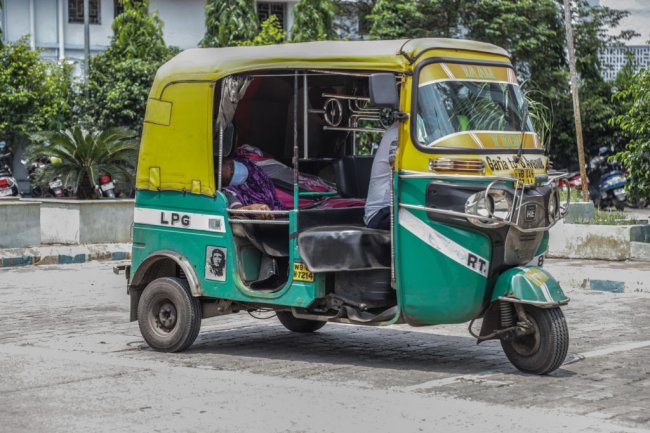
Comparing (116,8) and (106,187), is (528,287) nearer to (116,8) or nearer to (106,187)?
(106,187)

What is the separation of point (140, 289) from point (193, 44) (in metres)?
34.5

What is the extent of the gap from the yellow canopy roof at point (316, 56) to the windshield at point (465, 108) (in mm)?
280

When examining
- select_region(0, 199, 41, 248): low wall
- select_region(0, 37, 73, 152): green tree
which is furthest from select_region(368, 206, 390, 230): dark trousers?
select_region(0, 37, 73, 152): green tree

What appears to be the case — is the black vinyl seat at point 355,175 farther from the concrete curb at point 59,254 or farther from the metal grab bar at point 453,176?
the concrete curb at point 59,254

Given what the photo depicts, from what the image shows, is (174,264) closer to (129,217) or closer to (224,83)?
(224,83)

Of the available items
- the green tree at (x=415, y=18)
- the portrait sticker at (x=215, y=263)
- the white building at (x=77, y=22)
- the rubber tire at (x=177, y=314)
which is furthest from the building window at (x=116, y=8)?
the portrait sticker at (x=215, y=263)

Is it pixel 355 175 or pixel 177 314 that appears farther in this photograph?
pixel 355 175

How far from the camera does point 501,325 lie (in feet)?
28.7

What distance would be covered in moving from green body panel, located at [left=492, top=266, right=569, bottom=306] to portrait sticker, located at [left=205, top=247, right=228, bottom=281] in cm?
222

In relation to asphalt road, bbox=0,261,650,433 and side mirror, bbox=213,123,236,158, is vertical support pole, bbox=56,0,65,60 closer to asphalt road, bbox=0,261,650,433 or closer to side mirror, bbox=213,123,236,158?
asphalt road, bbox=0,261,650,433

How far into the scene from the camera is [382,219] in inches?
351

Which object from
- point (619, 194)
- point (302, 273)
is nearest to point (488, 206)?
point (302, 273)

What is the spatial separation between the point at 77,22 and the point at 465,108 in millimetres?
34911

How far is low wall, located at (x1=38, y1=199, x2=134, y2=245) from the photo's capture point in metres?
19.5
